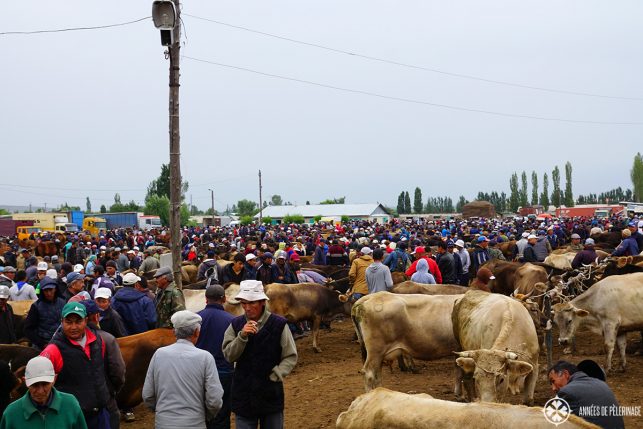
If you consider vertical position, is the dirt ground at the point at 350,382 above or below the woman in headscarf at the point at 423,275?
below

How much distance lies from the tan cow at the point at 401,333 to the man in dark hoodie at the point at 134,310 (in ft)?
10.6

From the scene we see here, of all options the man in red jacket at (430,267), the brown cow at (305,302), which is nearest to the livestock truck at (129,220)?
the man in red jacket at (430,267)

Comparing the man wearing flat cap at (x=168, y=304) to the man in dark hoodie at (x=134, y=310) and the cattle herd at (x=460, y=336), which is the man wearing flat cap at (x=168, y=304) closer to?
the man in dark hoodie at (x=134, y=310)

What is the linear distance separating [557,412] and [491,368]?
66.4 inches

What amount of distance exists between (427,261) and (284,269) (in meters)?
3.52

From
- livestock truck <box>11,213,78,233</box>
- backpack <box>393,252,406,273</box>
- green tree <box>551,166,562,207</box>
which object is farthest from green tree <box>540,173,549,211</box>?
backpack <box>393,252,406,273</box>

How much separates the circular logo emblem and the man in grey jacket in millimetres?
7159

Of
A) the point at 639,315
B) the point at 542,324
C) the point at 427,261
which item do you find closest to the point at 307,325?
the point at 427,261

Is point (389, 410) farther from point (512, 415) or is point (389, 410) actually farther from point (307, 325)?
point (307, 325)

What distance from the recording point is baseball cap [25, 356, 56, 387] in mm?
3889

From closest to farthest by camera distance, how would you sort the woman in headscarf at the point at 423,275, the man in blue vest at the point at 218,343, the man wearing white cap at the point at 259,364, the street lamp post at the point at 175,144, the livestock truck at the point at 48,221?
1. the man wearing white cap at the point at 259,364
2. the man in blue vest at the point at 218,343
3. the street lamp post at the point at 175,144
4. the woman in headscarf at the point at 423,275
5. the livestock truck at the point at 48,221

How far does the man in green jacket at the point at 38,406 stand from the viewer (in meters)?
3.90

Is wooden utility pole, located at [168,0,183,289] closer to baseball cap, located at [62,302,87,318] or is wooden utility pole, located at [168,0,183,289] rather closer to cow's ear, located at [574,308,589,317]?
baseball cap, located at [62,302,87,318]

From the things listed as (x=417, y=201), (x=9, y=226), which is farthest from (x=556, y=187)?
(x=9, y=226)
